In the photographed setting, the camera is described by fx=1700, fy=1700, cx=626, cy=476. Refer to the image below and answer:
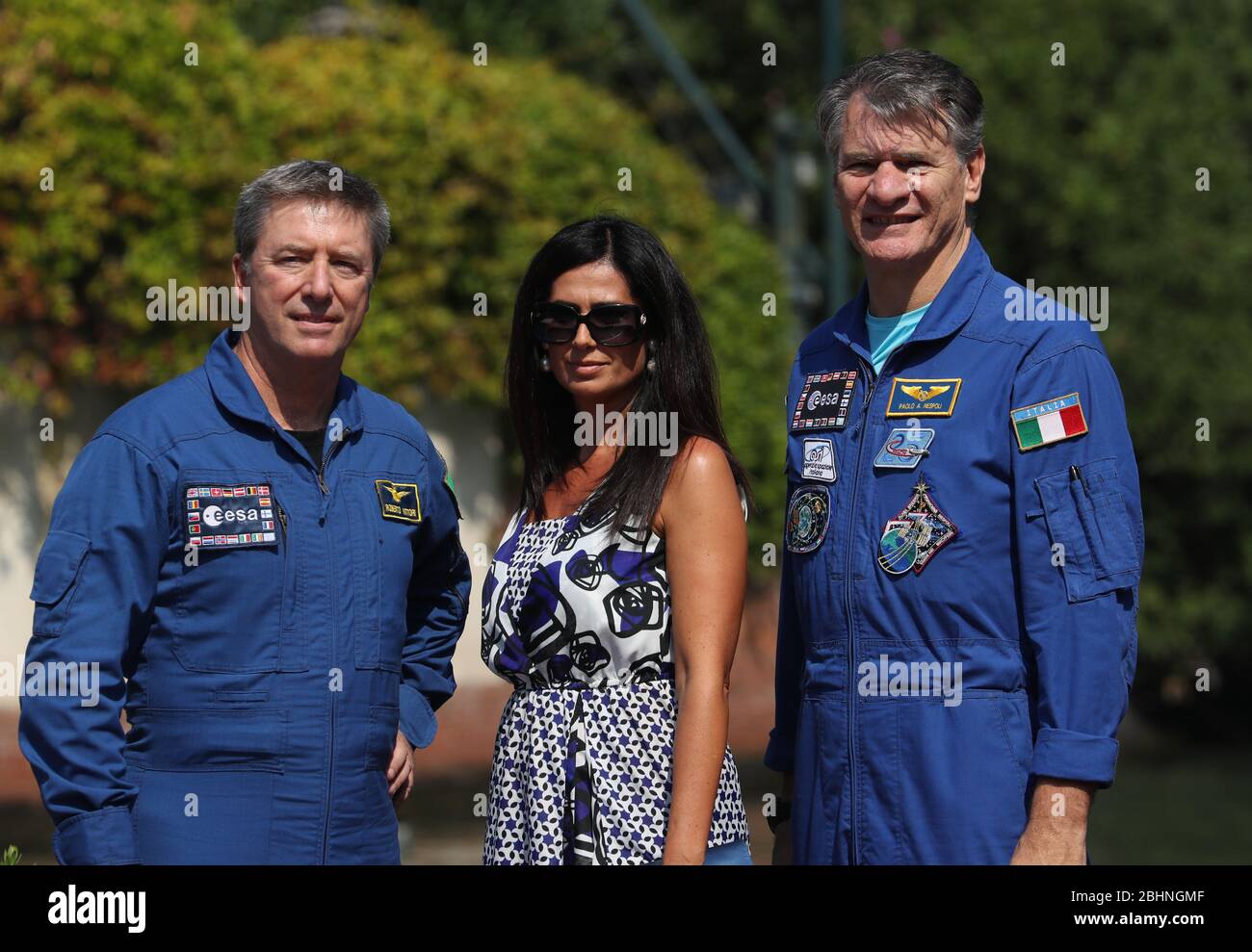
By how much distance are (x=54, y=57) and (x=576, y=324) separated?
252 inches

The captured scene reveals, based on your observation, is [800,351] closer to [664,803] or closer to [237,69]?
[664,803]

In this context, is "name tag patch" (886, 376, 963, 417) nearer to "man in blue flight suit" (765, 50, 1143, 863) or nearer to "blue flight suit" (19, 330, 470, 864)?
"man in blue flight suit" (765, 50, 1143, 863)

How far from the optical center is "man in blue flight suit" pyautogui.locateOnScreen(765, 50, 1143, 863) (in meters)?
3.16

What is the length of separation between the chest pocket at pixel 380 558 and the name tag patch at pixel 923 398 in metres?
1.08

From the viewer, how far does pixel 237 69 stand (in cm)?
984

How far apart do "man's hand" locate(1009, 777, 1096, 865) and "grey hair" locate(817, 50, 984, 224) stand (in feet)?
4.18

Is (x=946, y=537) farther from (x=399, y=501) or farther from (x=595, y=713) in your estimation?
(x=399, y=501)

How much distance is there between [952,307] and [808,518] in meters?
0.52

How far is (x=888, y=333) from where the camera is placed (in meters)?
3.57

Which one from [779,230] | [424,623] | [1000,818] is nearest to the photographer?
[1000,818]

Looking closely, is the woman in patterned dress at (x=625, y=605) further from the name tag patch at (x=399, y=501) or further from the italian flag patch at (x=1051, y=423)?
the italian flag patch at (x=1051, y=423)

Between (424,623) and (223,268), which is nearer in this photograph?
(424,623)

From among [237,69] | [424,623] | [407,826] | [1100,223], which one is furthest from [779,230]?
[424,623]

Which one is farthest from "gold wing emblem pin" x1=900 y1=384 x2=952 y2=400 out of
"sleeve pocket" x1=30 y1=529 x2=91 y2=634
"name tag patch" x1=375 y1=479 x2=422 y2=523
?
"sleeve pocket" x1=30 y1=529 x2=91 y2=634
